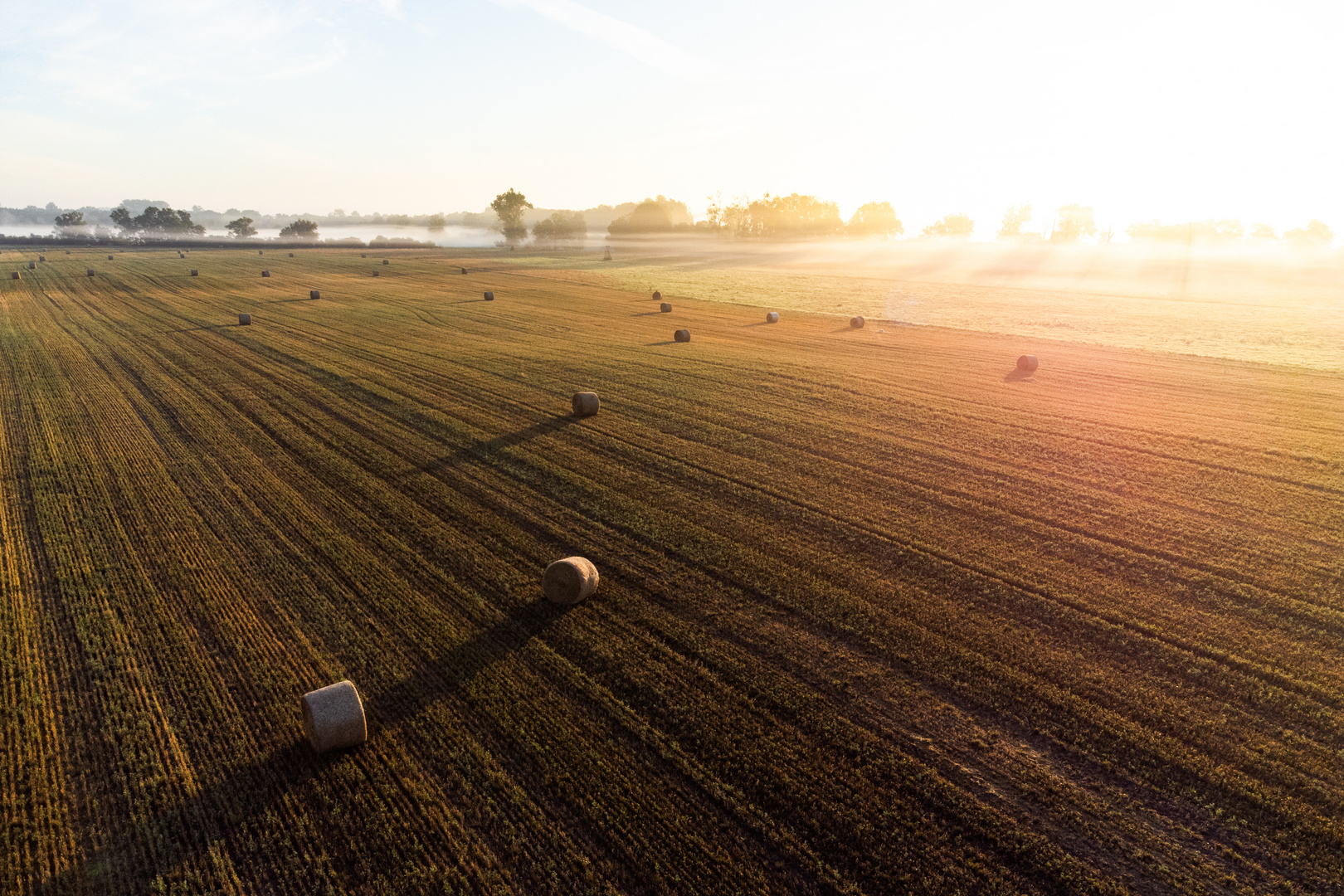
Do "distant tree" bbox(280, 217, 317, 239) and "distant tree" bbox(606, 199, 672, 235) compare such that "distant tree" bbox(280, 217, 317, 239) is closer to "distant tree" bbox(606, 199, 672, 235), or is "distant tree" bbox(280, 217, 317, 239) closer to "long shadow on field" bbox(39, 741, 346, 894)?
"distant tree" bbox(606, 199, 672, 235)

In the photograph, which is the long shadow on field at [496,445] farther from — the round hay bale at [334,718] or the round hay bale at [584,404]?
the round hay bale at [334,718]

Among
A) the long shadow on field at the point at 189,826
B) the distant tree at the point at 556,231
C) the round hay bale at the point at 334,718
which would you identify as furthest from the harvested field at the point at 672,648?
the distant tree at the point at 556,231

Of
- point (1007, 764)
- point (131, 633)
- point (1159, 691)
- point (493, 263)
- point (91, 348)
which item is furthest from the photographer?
point (493, 263)

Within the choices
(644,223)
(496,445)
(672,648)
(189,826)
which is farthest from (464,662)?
(644,223)

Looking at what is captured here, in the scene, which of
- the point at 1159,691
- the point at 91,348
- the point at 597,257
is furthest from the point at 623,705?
the point at 597,257

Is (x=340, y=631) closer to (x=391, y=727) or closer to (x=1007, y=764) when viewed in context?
(x=391, y=727)

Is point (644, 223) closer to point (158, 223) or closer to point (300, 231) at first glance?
point (300, 231)

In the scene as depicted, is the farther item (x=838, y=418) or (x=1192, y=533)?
(x=838, y=418)
